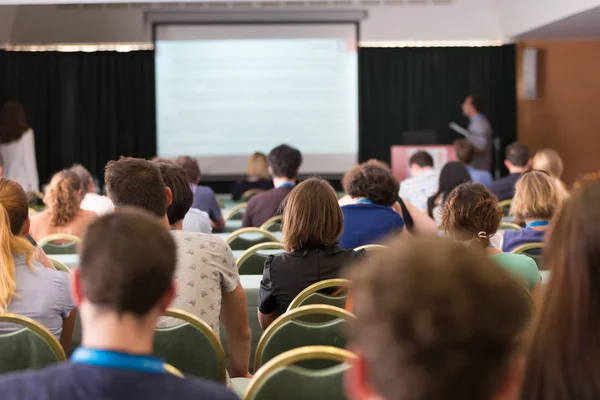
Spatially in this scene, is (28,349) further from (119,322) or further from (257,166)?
(257,166)

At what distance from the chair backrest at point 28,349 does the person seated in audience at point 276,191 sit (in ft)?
10.6

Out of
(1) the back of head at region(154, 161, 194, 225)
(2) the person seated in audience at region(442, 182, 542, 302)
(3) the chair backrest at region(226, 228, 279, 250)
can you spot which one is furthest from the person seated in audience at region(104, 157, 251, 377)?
(3) the chair backrest at region(226, 228, 279, 250)

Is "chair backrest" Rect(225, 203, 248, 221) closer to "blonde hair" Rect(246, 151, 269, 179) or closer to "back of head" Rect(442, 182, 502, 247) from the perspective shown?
"blonde hair" Rect(246, 151, 269, 179)

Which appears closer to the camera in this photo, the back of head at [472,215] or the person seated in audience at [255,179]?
the back of head at [472,215]

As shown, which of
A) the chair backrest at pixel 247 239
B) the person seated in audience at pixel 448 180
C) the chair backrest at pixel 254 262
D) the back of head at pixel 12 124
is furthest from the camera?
the back of head at pixel 12 124

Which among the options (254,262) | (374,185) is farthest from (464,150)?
(254,262)

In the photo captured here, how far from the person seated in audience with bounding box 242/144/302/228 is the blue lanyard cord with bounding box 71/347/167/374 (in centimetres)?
418

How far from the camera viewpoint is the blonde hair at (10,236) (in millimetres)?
2658

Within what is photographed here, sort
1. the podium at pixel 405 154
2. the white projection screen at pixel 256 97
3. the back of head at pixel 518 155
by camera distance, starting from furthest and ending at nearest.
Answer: the white projection screen at pixel 256 97
the podium at pixel 405 154
the back of head at pixel 518 155

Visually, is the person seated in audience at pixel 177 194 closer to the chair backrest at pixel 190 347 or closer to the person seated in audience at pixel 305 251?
the person seated in audience at pixel 305 251

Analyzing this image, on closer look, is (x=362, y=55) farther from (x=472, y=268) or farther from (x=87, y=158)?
(x=472, y=268)

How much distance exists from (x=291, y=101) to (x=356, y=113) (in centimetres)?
92

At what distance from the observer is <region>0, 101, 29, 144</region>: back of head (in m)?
9.98

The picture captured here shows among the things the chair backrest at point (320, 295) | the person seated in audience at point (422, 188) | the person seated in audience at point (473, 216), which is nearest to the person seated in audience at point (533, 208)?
the person seated in audience at point (473, 216)
